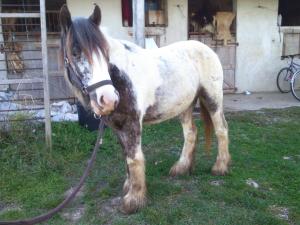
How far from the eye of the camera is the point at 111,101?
2576 mm

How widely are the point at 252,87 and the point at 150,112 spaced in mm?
6168

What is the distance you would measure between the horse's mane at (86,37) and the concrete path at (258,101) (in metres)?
4.98

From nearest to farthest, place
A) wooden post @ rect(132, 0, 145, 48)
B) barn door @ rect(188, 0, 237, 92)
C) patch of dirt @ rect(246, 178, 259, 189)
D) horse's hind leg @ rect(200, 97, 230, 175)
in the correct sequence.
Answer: patch of dirt @ rect(246, 178, 259, 189) < horse's hind leg @ rect(200, 97, 230, 175) < wooden post @ rect(132, 0, 145, 48) < barn door @ rect(188, 0, 237, 92)

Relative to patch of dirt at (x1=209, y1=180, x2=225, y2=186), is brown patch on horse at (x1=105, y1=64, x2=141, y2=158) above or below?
above

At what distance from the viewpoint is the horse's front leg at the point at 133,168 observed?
3252 millimetres

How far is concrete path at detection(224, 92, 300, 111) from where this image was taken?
7484 millimetres

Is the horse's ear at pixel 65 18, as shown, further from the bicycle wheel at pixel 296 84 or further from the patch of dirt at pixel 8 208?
the bicycle wheel at pixel 296 84

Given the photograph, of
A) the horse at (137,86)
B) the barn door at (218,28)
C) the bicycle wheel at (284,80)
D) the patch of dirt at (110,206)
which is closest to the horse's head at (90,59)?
the horse at (137,86)

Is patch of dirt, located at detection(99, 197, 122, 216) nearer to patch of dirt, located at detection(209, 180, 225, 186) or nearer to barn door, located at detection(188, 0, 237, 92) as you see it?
patch of dirt, located at detection(209, 180, 225, 186)

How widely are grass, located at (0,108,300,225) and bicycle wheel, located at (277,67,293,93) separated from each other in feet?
10.2

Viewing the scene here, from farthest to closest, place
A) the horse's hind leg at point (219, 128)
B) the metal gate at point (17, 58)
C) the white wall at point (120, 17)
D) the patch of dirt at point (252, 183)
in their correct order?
the white wall at point (120, 17) < the metal gate at point (17, 58) < the horse's hind leg at point (219, 128) < the patch of dirt at point (252, 183)

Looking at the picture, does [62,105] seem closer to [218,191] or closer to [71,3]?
[71,3]

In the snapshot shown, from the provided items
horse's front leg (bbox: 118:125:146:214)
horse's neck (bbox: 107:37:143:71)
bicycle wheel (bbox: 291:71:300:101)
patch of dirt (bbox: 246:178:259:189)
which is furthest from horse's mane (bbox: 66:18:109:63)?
bicycle wheel (bbox: 291:71:300:101)

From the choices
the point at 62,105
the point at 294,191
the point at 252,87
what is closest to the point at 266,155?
the point at 294,191
